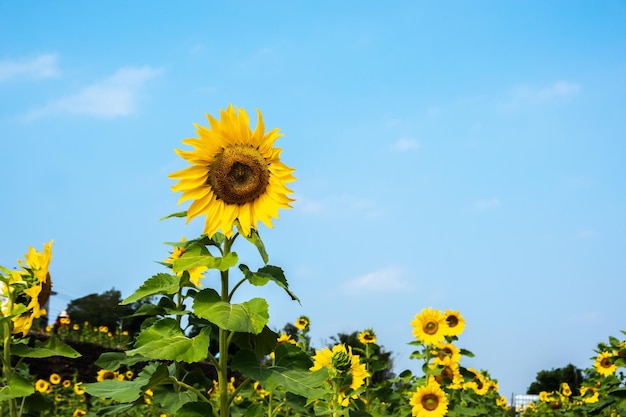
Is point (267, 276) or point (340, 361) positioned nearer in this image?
point (267, 276)

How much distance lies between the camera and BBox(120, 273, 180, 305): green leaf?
288cm

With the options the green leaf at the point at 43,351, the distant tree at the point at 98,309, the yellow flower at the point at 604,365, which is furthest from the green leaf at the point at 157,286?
the distant tree at the point at 98,309

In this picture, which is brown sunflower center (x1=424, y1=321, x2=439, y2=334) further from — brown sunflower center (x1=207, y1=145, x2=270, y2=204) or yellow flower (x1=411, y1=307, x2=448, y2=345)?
brown sunflower center (x1=207, y1=145, x2=270, y2=204)

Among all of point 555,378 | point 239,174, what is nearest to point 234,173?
point 239,174

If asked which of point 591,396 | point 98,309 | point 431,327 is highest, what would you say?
point 98,309

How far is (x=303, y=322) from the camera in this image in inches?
290

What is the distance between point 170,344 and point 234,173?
0.73 meters

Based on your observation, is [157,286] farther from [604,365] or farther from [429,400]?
[604,365]

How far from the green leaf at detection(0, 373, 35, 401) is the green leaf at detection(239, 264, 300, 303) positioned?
3.93 feet

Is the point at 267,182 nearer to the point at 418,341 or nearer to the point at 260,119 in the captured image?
the point at 260,119

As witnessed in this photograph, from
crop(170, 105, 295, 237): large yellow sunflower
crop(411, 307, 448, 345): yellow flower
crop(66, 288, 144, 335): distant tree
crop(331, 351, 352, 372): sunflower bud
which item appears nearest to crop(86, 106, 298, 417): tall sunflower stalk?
crop(170, 105, 295, 237): large yellow sunflower

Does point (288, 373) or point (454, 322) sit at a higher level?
point (454, 322)

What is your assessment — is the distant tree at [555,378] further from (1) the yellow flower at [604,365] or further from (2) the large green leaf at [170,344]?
(2) the large green leaf at [170,344]

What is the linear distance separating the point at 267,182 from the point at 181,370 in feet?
4.06
